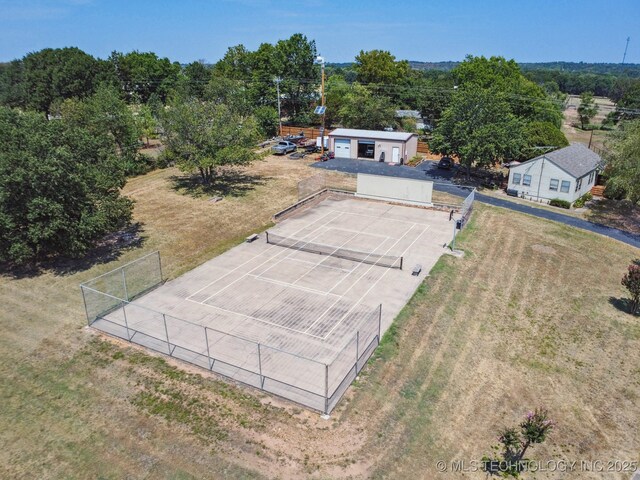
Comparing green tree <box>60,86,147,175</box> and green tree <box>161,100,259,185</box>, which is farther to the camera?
green tree <box>60,86,147,175</box>

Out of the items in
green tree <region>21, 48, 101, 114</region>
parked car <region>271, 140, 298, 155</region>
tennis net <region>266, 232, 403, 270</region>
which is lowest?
tennis net <region>266, 232, 403, 270</region>

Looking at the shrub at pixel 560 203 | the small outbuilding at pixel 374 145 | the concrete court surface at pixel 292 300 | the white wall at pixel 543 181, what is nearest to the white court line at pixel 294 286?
the concrete court surface at pixel 292 300

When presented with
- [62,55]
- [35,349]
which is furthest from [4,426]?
[62,55]

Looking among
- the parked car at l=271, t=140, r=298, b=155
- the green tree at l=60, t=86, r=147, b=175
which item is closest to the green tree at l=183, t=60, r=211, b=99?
the parked car at l=271, t=140, r=298, b=155

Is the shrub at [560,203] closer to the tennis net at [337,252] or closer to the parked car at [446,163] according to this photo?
the parked car at [446,163]

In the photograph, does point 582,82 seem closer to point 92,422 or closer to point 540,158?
point 540,158

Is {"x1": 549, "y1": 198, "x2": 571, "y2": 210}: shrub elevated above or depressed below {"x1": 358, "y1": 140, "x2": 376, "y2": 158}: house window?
below

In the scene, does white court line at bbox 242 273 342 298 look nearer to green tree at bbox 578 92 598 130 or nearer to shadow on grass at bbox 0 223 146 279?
shadow on grass at bbox 0 223 146 279

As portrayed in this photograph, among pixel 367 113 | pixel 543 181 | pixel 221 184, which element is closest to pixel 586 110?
pixel 367 113
